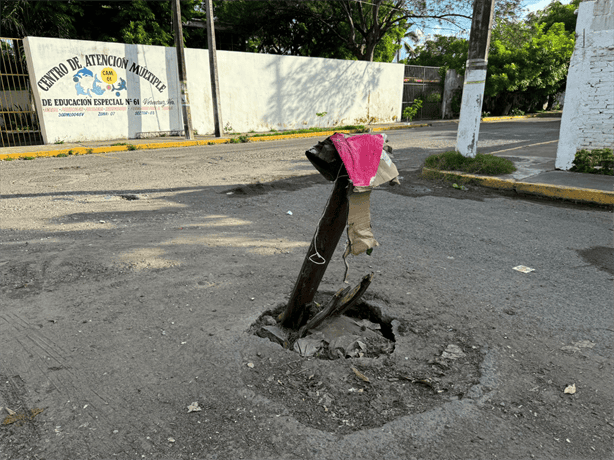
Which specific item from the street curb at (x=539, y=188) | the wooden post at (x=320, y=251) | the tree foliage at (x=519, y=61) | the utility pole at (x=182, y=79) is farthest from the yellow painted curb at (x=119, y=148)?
the tree foliage at (x=519, y=61)

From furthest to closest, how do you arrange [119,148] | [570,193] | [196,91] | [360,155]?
1. [196,91]
2. [119,148]
3. [570,193]
4. [360,155]

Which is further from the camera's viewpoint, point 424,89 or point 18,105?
point 424,89

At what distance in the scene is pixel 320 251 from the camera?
2.57 meters

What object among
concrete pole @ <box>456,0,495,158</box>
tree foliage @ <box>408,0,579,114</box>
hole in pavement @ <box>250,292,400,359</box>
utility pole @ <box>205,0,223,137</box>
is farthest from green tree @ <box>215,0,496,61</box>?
hole in pavement @ <box>250,292,400,359</box>

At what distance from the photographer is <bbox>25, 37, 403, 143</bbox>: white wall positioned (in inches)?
493

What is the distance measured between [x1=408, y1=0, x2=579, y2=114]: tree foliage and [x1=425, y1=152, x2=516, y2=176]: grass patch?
14937mm

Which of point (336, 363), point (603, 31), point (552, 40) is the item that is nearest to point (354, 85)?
point (552, 40)

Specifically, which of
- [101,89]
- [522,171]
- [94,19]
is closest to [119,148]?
[101,89]

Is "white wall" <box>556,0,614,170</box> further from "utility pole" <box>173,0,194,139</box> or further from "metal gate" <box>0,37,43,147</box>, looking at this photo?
"metal gate" <box>0,37,43,147</box>

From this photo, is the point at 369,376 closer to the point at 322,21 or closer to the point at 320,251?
the point at 320,251

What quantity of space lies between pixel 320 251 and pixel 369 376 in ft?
2.36

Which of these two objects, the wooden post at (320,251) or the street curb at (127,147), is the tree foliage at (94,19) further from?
the wooden post at (320,251)

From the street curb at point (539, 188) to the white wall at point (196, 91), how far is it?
1005 cm

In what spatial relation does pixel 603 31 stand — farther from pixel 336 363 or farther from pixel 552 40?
pixel 552 40
